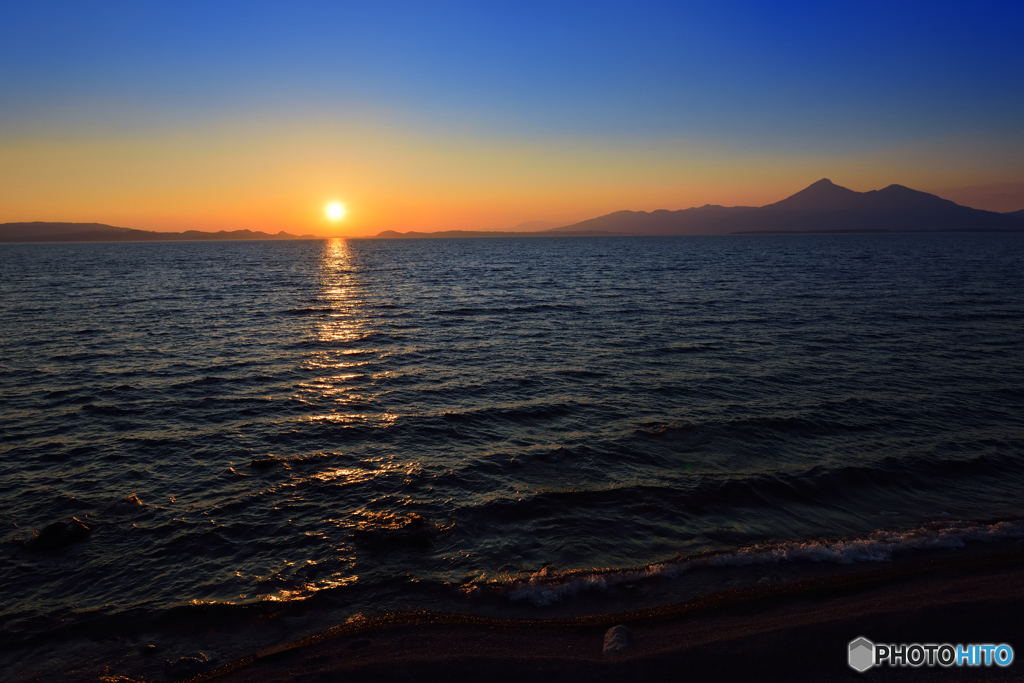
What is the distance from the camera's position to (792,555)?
11.1 m

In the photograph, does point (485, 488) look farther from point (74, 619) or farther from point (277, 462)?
point (74, 619)

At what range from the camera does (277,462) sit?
1572 centimetres

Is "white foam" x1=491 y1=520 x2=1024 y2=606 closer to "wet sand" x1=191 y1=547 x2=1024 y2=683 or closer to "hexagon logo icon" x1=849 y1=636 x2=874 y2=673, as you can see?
"wet sand" x1=191 y1=547 x2=1024 y2=683

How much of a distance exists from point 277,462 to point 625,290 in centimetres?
4691

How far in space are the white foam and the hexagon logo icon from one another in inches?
114

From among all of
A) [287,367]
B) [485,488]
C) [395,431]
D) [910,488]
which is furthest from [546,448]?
[287,367]

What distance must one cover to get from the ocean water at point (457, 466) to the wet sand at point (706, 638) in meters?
0.78

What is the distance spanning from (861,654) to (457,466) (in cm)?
1060

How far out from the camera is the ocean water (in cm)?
1033

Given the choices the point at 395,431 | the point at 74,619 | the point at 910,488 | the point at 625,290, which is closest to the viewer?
the point at 74,619

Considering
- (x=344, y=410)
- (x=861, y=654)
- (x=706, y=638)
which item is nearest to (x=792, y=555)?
(x=861, y=654)

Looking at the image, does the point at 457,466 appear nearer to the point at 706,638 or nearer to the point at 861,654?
the point at 706,638

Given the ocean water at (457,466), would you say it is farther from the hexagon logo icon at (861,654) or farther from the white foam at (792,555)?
the hexagon logo icon at (861,654)

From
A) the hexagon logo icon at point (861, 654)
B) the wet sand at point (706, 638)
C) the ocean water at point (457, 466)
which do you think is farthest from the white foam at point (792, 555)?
the hexagon logo icon at point (861, 654)
